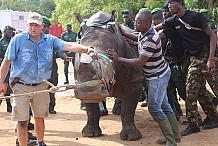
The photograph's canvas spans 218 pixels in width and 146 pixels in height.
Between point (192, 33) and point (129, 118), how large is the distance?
178cm

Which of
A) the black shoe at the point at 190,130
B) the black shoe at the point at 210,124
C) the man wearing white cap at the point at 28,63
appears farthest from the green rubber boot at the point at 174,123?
the man wearing white cap at the point at 28,63

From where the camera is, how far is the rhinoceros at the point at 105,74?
501 cm

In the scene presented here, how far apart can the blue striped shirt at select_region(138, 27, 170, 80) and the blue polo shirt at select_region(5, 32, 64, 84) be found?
1331 millimetres

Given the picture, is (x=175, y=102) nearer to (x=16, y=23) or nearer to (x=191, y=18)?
(x=191, y=18)

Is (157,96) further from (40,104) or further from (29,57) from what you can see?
(29,57)

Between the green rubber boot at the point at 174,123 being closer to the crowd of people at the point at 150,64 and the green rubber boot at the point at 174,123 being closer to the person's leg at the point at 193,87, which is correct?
the crowd of people at the point at 150,64

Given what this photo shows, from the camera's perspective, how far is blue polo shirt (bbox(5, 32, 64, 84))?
196 inches

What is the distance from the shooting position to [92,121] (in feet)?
21.1

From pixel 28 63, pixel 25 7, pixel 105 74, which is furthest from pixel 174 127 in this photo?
pixel 25 7

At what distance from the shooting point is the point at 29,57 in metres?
4.99

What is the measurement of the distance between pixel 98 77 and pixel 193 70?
185 centimetres

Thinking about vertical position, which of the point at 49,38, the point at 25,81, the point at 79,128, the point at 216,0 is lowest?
the point at 79,128

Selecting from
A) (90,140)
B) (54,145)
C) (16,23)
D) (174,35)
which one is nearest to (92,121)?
(90,140)

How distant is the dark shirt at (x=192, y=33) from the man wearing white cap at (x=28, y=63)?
180 centimetres
